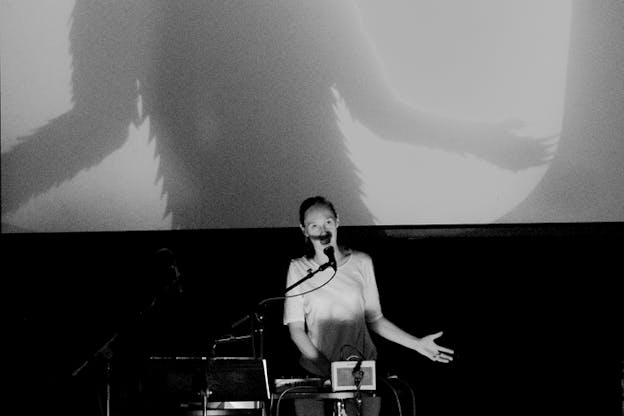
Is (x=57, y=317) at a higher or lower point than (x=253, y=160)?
lower

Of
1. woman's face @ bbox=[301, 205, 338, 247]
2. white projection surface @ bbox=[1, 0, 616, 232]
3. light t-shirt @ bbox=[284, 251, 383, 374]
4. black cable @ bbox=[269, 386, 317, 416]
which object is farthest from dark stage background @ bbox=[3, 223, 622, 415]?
black cable @ bbox=[269, 386, 317, 416]

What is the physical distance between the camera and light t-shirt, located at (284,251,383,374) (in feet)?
12.6

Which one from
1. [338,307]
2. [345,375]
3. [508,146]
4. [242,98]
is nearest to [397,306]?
[338,307]

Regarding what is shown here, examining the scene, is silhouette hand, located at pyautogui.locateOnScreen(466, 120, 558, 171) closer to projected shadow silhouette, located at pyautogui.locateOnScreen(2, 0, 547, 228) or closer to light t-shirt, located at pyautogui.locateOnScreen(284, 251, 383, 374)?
projected shadow silhouette, located at pyautogui.locateOnScreen(2, 0, 547, 228)

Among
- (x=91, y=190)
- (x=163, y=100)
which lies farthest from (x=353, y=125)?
(x=91, y=190)

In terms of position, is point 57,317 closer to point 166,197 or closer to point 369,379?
point 166,197

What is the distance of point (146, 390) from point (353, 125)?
1.84 metres

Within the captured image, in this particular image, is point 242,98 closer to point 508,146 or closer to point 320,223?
point 320,223

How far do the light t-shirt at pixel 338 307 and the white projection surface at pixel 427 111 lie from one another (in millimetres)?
601

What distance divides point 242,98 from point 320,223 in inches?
44.2

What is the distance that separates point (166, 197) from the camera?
4.61 meters

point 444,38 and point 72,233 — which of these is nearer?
point 444,38

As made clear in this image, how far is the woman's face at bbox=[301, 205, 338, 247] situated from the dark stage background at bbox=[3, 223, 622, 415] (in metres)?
0.74

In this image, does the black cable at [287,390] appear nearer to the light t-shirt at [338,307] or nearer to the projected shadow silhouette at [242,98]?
the light t-shirt at [338,307]
